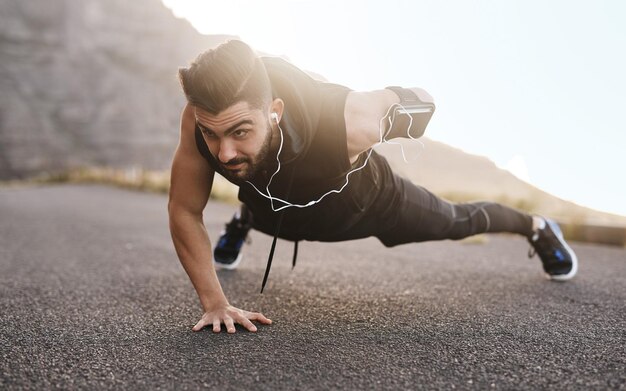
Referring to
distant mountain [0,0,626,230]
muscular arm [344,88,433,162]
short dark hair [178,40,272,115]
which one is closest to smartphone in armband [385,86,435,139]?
muscular arm [344,88,433,162]

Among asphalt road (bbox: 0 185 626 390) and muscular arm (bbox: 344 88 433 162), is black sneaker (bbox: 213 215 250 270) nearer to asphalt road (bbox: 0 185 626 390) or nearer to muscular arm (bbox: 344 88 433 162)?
asphalt road (bbox: 0 185 626 390)

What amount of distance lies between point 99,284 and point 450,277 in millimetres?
2192

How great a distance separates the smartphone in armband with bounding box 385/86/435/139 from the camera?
2137mm

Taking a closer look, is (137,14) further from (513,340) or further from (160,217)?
(513,340)

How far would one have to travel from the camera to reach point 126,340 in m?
1.97

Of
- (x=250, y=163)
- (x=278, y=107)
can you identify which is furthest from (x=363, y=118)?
(x=250, y=163)

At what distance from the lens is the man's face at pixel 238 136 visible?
1.81 meters

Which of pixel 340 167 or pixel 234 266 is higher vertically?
pixel 340 167

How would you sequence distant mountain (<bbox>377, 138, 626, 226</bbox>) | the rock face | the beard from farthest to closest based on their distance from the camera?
1. the rock face
2. distant mountain (<bbox>377, 138, 626, 226</bbox>)
3. the beard

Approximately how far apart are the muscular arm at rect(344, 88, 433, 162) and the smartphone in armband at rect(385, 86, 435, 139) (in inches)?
1.4

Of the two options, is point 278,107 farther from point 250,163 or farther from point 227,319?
point 227,319

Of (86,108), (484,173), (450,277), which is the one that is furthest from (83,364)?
(86,108)

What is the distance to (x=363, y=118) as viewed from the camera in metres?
2.04

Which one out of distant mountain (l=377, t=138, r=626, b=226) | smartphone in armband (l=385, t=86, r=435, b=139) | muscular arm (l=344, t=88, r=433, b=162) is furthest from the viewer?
distant mountain (l=377, t=138, r=626, b=226)
